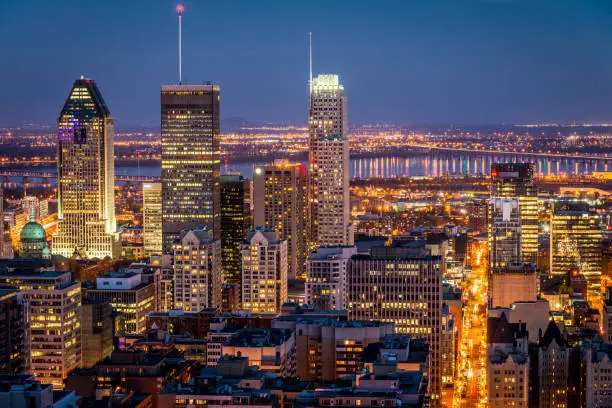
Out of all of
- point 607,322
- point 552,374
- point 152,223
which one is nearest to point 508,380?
point 552,374

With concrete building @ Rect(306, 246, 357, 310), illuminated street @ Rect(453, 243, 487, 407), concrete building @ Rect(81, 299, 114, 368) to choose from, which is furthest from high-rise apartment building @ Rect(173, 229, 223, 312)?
illuminated street @ Rect(453, 243, 487, 407)

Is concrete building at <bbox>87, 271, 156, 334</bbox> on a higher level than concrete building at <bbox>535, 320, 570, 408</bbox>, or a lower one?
higher

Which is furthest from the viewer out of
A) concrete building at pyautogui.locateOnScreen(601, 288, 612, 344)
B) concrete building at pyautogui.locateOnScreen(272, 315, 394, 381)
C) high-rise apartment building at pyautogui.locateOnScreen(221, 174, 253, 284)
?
high-rise apartment building at pyautogui.locateOnScreen(221, 174, 253, 284)

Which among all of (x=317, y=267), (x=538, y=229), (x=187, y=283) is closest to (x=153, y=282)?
(x=187, y=283)

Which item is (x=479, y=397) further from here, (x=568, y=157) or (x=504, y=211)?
(x=568, y=157)

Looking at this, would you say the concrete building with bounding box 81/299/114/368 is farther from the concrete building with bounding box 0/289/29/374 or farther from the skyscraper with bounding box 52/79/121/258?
the skyscraper with bounding box 52/79/121/258

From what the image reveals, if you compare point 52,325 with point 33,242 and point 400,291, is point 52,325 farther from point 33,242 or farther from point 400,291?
point 33,242

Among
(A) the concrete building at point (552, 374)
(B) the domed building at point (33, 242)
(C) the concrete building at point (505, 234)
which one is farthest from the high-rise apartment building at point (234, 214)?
(A) the concrete building at point (552, 374)

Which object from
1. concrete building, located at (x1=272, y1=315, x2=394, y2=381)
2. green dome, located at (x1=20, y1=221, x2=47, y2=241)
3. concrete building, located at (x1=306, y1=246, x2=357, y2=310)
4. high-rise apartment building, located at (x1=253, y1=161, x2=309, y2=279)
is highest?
high-rise apartment building, located at (x1=253, y1=161, x2=309, y2=279)

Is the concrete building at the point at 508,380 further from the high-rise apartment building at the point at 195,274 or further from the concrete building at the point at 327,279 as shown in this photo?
the high-rise apartment building at the point at 195,274
